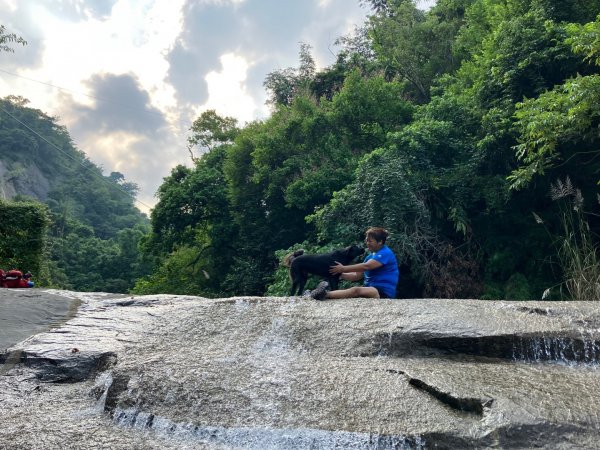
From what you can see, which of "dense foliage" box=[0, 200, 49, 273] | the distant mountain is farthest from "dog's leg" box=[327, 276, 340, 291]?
the distant mountain

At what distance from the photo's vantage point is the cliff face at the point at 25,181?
6297 cm

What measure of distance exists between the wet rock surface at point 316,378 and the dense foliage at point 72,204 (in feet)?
90.5

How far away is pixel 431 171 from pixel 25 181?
207ft

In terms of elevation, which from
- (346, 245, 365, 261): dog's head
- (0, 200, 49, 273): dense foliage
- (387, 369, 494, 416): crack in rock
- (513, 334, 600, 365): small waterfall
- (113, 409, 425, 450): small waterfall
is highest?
(0, 200, 49, 273): dense foliage

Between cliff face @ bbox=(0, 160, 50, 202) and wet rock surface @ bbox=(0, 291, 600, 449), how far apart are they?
201ft

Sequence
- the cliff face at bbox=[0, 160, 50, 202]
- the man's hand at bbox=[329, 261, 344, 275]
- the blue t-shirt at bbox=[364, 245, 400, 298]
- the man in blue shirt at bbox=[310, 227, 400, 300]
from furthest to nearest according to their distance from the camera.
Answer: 1. the cliff face at bbox=[0, 160, 50, 202]
2. the man's hand at bbox=[329, 261, 344, 275]
3. the blue t-shirt at bbox=[364, 245, 400, 298]
4. the man in blue shirt at bbox=[310, 227, 400, 300]

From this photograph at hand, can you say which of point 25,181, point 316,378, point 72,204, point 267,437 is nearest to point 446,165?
point 316,378

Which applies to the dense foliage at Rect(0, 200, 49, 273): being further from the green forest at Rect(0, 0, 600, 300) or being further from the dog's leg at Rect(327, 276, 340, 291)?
the dog's leg at Rect(327, 276, 340, 291)

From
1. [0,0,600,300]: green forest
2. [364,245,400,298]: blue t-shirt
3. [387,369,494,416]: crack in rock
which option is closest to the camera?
[387,369,494,416]: crack in rock

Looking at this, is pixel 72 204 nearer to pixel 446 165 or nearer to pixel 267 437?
pixel 446 165

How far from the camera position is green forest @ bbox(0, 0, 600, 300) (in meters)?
12.0

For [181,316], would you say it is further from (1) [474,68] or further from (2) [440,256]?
(1) [474,68]

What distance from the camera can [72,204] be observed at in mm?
65438

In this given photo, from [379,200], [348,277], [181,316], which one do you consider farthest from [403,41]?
[181,316]
